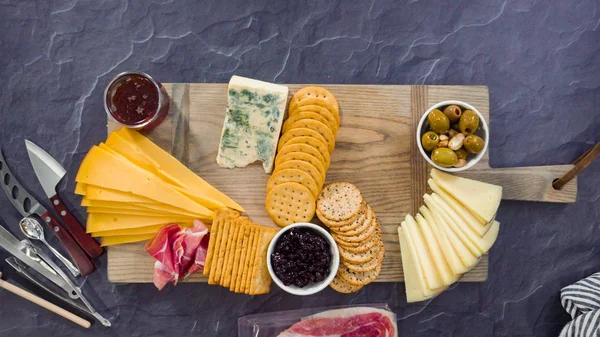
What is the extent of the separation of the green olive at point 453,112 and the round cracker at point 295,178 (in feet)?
1.89

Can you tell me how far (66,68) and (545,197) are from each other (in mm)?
2148

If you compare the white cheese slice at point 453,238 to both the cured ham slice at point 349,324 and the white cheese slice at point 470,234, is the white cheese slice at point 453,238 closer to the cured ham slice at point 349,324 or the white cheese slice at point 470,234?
the white cheese slice at point 470,234

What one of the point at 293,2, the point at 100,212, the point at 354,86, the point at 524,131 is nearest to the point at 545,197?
the point at 524,131

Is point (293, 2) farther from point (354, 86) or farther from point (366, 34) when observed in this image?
point (354, 86)

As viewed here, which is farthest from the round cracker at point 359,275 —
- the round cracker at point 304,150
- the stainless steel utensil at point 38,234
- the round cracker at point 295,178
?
the stainless steel utensil at point 38,234

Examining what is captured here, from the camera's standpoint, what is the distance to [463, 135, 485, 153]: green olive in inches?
80.1

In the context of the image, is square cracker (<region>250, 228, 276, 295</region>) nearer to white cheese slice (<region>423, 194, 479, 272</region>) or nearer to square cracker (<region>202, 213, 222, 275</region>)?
square cracker (<region>202, 213, 222, 275</region>)

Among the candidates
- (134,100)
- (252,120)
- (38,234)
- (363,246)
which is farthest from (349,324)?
(38,234)

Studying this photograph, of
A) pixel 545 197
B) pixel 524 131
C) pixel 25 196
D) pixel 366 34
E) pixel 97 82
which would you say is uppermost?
pixel 366 34

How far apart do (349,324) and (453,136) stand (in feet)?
2.91

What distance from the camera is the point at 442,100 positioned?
2.23 metres

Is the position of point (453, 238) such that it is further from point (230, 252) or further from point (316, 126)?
point (230, 252)

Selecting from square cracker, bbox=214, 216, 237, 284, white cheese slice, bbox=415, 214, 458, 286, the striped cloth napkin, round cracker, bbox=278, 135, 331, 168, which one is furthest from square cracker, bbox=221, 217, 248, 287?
the striped cloth napkin

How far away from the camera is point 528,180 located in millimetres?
2252
